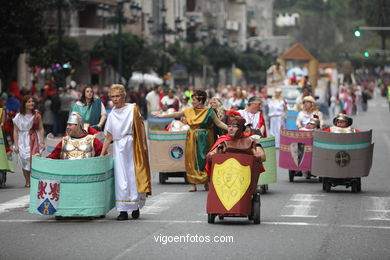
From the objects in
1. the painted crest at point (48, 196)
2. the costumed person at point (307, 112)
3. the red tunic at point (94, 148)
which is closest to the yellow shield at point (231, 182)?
the red tunic at point (94, 148)

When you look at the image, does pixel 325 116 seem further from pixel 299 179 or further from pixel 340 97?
pixel 299 179

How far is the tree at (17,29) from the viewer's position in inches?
1515

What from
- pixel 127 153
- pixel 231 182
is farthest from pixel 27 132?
pixel 231 182

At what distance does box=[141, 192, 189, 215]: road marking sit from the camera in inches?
589

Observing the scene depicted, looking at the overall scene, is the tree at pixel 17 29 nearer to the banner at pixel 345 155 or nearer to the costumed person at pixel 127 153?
the banner at pixel 345 155

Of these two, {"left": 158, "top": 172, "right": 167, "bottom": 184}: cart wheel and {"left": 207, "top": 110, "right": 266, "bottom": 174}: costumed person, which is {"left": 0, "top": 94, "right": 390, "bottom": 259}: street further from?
{"left": 158, "top": 172, "right": 167, "bottom": 184}: cart wheel

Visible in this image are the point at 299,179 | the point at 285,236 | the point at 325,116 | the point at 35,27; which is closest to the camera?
the point at 285,236

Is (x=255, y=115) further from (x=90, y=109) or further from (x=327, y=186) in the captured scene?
(x=90, y=109)

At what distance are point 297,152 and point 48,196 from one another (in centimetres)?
712

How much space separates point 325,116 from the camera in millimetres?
50594

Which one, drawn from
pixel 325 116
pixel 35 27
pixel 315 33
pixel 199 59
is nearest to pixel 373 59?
pixel 315 33

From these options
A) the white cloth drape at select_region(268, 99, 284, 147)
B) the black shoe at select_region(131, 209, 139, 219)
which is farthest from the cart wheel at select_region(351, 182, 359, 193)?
the white cloth drape at select_region(268, 99, 284, 147)

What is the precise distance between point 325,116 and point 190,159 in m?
33.5

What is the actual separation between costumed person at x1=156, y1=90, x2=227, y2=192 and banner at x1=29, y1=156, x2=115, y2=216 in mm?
4253
